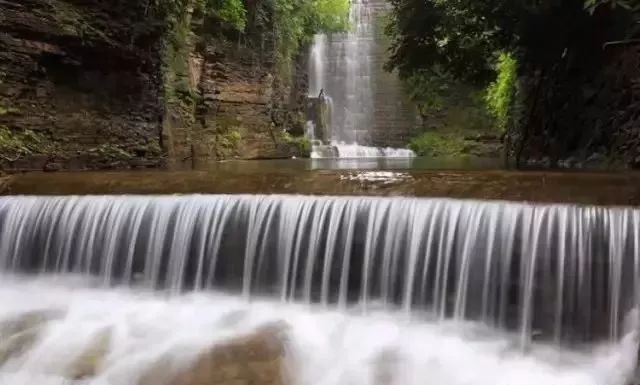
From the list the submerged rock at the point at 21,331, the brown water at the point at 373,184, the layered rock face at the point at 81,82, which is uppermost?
the layered rock face at the point at 81,82

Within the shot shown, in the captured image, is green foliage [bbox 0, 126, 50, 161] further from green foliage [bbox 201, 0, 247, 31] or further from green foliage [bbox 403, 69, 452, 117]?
green foliage [bbox 403, 69, 452, 117]

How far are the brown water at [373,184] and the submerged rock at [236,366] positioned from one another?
2.00 metres

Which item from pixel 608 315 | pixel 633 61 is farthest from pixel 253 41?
pixel 608 315

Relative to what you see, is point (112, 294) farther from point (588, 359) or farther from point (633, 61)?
point (633, 61)

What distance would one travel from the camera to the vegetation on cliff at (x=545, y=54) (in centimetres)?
832

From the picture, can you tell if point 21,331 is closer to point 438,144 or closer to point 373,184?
point 373,184

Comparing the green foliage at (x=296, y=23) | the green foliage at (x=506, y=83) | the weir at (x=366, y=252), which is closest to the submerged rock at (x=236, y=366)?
the weir at (x=366, y=252)

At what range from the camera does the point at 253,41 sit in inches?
717

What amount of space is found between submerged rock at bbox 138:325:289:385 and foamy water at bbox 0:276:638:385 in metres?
0.10

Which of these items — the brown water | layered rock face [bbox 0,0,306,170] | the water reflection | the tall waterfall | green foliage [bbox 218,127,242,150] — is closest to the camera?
the brown water

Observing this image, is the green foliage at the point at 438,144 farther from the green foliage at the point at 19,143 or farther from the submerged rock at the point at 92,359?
the submerged rock at the point at 92,359

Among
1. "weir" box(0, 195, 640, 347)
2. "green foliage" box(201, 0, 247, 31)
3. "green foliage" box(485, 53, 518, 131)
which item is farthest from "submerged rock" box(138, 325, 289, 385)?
"green foliage" box(201, 0, 247, 31)

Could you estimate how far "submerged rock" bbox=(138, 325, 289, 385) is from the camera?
4426mm

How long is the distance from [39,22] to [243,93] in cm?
887
